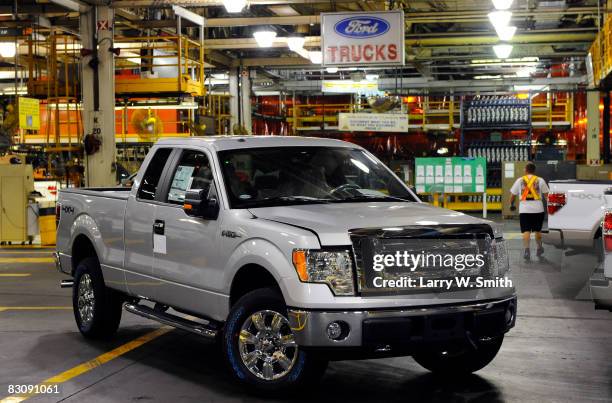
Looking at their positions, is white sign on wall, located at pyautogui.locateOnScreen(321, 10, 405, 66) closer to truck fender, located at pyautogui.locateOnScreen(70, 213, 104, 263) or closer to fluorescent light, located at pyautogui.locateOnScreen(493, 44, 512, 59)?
fluorescent light, located at pyautogui.locateOnScreen(493, 44, 512, 59)

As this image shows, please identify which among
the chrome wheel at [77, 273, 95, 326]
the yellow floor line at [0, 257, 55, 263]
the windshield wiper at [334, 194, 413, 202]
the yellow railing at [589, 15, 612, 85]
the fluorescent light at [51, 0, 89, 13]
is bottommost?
the yellow floor line at [0, 257, 55, 263]

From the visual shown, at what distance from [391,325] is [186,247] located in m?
2.18

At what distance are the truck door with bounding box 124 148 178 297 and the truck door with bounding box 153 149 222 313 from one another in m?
0.15

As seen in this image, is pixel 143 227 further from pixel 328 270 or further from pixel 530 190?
pixel 530 190

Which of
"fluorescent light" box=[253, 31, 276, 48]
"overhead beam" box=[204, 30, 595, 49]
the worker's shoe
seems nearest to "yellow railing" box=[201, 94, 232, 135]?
"overhead beam" box=[204, 30, 595, 49]

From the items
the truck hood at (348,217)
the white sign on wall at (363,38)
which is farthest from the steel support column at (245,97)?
the truck hood at (348,217)

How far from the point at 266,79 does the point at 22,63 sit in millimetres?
11368

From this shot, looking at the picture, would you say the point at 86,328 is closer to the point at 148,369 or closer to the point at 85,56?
the point at 148,369

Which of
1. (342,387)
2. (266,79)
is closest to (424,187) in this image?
(266,79)

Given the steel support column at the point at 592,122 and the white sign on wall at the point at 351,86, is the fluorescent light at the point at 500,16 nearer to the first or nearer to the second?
the white sign on wall at the point at 351,86

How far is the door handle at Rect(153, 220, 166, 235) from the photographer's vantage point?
7957mm

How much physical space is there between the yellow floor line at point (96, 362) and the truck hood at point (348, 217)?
2.13 m

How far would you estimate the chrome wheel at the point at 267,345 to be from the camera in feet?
21.5

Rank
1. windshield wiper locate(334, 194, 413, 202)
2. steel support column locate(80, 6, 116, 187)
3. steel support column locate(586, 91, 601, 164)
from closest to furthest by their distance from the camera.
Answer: windshield wiper locate(334, 194, 413, 202) < steel support column locate(80, 6, 116, 187) < steel support column locate(586, 91, 601, 164)
